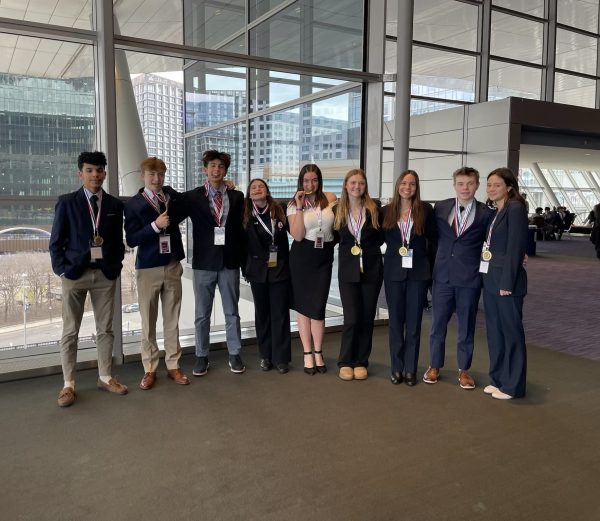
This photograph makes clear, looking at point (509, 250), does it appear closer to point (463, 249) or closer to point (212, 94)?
point (463, 249)

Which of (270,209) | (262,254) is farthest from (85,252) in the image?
(270,209)

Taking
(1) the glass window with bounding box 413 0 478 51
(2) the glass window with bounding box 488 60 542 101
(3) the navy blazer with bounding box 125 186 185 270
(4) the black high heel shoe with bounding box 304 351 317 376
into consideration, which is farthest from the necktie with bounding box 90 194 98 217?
(2) the glass window with bounding box 488 60 542 101

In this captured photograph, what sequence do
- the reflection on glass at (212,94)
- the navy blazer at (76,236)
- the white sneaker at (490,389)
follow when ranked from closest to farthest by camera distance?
the navy blazer at (76,236) → the white sneaker at (490,389) → the reflection on glass at (212,94)

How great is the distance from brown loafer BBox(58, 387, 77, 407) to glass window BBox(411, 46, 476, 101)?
1075 cm

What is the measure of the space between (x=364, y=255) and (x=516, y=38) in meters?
12.4

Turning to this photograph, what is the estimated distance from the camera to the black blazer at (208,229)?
152 inches

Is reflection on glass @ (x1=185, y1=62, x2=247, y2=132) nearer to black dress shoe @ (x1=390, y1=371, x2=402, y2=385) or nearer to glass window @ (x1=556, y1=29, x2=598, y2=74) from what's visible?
black dress shoe @ (x1=390, y1=371, x2=402, y2=385)

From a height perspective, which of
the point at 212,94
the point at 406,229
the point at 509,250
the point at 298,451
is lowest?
the point at 298,451

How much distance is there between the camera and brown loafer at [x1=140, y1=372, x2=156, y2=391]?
3711mm

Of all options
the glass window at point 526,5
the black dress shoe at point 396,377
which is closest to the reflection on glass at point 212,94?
the black dress shoe at point 396,377

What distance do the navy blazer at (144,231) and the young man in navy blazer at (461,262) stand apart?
192 cm

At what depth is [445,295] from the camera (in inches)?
148

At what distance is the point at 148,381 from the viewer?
3740 mm

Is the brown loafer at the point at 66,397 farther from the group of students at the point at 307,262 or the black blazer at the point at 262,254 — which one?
the black blazer at the point at 262,254
